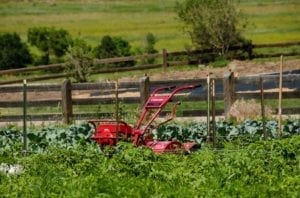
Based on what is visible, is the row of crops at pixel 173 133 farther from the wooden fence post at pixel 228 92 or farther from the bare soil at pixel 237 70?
the bare soil at pixel 237 70

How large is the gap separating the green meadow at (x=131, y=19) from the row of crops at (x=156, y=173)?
33.4 metres

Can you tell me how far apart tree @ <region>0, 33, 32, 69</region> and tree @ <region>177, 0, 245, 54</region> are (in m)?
7.64

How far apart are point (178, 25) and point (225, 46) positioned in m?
17.5

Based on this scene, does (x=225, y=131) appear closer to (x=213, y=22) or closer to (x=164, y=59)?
(x=164, y=59)

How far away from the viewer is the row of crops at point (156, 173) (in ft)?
35.7

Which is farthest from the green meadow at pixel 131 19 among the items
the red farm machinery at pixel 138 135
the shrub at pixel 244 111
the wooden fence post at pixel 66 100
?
the red farm machinery at pixel 138 135

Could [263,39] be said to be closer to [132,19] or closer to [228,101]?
[132,19]

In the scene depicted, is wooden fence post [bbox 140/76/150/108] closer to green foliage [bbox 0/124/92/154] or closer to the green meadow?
green foliage [bbox 0/124/92/154]

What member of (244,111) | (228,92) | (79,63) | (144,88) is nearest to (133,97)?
(144,88)

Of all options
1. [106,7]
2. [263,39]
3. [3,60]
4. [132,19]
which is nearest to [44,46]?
[3,60]

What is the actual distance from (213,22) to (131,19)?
22021 millimetres

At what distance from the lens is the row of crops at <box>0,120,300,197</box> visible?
35.7ft

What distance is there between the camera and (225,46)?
38.0m

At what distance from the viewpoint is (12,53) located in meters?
40.5
